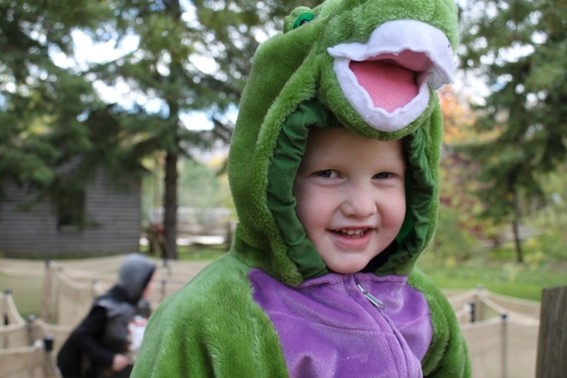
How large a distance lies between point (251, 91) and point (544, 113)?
8.84 metres

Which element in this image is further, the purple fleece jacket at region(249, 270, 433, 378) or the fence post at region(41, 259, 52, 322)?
the fence post at region(41, 259, 52, 322)

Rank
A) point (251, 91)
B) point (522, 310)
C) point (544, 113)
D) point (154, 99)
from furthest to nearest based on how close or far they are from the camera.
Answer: point (154, 99)
point (544, 113)
point (522, 310)
point (251, 91)

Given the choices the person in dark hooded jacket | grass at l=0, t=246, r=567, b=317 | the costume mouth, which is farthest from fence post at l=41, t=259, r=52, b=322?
the costume mouth

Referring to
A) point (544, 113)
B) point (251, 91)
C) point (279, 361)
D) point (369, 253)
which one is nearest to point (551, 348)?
point (369, 253)

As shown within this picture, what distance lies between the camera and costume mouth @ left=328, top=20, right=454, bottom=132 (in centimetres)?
121

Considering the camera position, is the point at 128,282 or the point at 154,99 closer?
the point at 128,282

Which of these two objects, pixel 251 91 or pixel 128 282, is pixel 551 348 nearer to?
pixel 251 91

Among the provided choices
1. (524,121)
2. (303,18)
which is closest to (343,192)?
(303,18)

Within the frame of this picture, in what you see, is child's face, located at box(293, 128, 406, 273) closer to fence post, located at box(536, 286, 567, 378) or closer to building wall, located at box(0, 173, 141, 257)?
fence post, located at box(536, 286, 567, 378)

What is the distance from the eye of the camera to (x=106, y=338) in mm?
3322

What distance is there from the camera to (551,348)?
170cm

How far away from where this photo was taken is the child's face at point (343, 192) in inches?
54.4

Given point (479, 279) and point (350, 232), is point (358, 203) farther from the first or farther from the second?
point (479, 279)

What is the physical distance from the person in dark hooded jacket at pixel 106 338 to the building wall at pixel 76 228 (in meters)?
14.4
